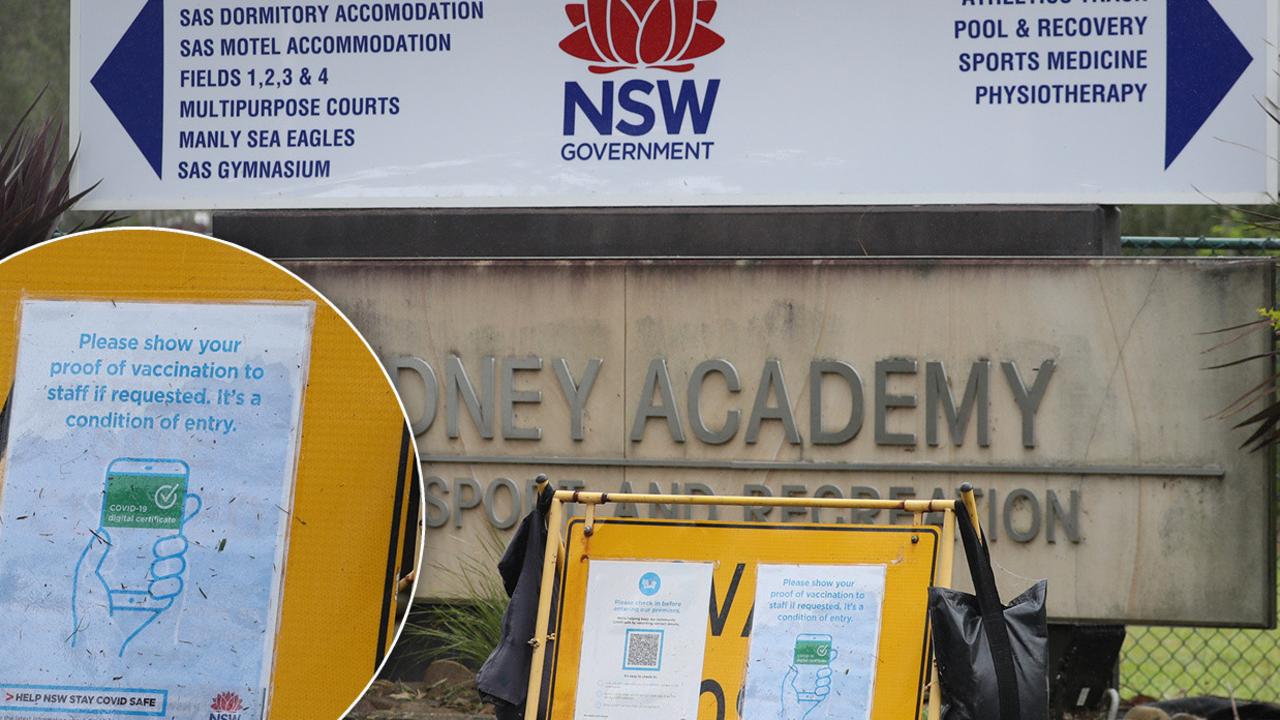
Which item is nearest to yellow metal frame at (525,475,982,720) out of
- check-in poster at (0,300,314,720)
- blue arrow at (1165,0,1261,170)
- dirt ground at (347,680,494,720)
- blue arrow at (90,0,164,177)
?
check-in poster at (0,300,314,720)

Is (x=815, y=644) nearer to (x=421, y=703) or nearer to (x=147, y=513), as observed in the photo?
(x=147, y=513)

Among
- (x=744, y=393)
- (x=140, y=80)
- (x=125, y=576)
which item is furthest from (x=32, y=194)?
(x=744, y=393)

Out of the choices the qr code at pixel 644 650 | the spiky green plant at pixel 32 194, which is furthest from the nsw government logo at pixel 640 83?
the qr code at pixel 644 650

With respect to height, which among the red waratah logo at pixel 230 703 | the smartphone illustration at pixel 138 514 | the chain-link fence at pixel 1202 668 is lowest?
the red waratah logo at pixel 230 703

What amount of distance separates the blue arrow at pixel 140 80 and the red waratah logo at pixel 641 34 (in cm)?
195

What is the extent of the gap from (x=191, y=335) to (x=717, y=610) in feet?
6.46

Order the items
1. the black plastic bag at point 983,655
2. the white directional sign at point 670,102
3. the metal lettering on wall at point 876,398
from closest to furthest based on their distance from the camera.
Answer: the black plastic bag at point 983,655
the metal lettering on wall at point 876,398
the white directional sign at point 670,102

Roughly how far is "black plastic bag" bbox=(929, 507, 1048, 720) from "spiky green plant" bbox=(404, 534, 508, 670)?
2.42 metres

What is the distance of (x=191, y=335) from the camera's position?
16.8 feet

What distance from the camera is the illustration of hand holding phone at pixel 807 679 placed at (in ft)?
15.0

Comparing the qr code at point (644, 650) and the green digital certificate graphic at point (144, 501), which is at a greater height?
the green digital certificate graphic at point (144, 501)

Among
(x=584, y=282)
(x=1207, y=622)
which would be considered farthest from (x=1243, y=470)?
(x=584, y=282)

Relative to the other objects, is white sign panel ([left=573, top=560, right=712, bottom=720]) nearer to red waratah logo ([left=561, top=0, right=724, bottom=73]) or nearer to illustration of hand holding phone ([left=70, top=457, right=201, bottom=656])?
illustration of hand holding phone ([left=70, top=457, right=201, bottom=656])

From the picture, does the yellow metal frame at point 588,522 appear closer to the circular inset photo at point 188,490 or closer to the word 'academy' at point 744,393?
the circular inset photo at point 188,490
